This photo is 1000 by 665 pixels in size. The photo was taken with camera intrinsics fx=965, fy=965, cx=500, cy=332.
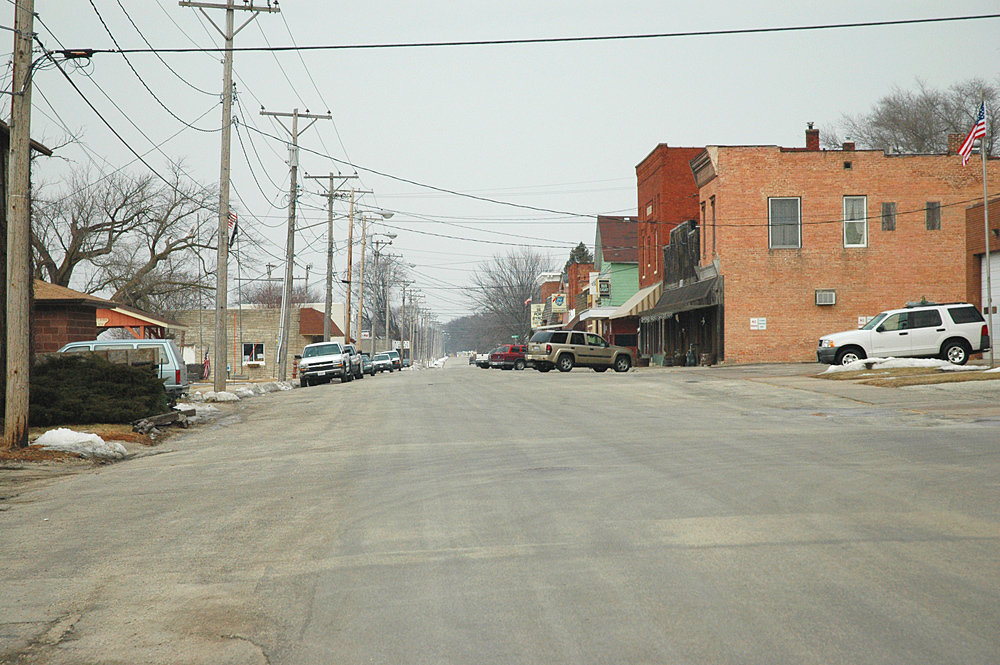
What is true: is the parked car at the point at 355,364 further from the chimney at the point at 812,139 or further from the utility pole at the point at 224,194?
the chimney at the point at 812,139

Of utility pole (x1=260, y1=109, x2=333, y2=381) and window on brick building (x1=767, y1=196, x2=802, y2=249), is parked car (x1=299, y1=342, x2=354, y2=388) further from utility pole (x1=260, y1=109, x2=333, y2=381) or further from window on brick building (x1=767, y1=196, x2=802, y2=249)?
window on brick building (x1=767, y1=196, x2=802, y2=249)

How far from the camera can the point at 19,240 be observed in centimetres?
1385

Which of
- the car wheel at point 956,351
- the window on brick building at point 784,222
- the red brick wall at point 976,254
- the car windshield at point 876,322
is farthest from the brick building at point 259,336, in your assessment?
the car wheel at point 956,351

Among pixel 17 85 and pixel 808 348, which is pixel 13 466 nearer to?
pixel 17 85

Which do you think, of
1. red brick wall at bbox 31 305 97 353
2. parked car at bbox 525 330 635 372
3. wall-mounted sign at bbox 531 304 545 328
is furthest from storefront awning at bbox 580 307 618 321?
wall-mounted sign at bbox 531 304 545 328

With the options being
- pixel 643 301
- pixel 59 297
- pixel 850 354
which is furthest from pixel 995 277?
pixel 59 297

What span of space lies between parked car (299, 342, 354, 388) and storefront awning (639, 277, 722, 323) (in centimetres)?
1539

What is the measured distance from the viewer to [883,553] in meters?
6.59

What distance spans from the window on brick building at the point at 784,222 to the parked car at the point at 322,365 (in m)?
19.3

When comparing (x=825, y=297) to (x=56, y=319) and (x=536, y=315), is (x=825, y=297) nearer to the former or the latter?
(x=56, y=319)

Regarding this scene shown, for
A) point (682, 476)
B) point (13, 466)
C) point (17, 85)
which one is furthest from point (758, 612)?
point (17, 85)

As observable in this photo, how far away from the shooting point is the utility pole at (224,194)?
30.2m

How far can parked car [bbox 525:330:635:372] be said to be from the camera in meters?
41.4

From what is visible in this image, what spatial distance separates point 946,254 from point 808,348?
23.2 feet
